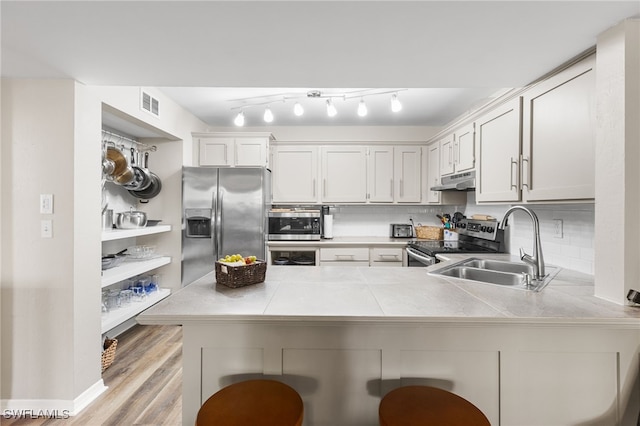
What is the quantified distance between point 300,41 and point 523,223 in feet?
8.06

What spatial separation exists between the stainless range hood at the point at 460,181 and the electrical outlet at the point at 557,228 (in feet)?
2.25

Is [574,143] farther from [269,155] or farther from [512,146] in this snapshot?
[269,155]

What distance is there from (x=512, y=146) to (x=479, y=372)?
5.14 ft

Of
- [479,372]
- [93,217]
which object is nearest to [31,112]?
[93,217]

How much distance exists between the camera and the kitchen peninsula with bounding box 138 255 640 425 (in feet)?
4.11

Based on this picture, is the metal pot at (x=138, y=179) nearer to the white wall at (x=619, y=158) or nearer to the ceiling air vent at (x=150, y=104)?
the ceiling air vent at (x=150, y=104)

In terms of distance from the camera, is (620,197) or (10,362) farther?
(10,362)

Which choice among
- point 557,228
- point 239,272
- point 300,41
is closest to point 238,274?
point 239,272

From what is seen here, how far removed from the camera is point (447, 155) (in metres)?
3.39

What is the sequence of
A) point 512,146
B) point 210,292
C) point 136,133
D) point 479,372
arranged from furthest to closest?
1. point 136,133
2. point 512,146
3. point 210,292
4. point 479,372

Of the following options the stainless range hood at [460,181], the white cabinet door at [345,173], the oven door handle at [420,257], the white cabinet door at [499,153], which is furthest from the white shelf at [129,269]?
the stainless range hood at [460,181]

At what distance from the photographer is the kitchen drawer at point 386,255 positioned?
3.69 meters

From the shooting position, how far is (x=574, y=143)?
5.41 ft

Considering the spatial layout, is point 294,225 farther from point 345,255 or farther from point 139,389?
point 139,389
